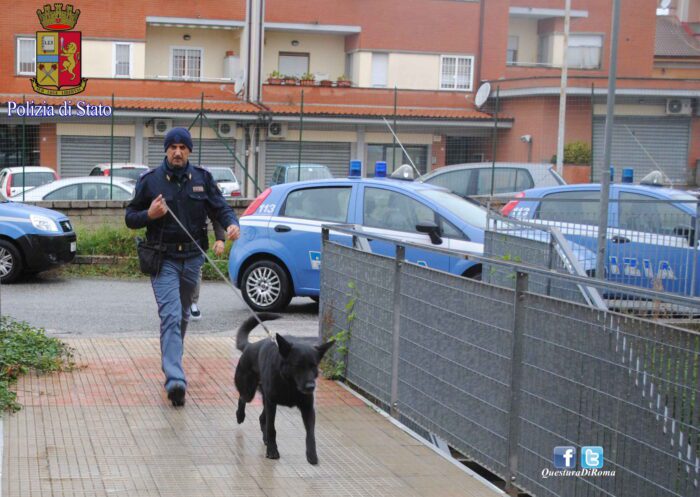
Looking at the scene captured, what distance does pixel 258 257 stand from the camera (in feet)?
44.1

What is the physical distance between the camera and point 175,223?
7.93 meters

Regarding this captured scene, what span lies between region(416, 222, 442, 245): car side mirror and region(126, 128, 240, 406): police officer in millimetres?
4518

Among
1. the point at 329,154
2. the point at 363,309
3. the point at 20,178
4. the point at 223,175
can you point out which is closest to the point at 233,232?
the point at 363,309

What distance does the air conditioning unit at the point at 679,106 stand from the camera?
123 ft

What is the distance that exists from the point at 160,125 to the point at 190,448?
3128cm

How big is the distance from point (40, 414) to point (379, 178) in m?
7.12

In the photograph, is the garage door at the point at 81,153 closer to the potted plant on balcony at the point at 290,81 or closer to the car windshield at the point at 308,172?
the potted plant on balcony at the point at 290,81

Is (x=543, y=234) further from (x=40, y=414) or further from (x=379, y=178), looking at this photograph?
(x=40, y=414)

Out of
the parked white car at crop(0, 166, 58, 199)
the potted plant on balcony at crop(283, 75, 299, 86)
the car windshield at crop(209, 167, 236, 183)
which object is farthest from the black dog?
the potted plant on balcony at crop(283, 75, 299, 86)

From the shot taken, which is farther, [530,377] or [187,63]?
[187,63]

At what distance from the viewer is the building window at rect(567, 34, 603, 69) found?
153ft

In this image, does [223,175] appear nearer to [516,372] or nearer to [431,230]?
[431,230]

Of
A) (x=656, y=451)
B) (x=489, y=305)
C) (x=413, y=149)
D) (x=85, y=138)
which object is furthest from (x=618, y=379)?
(x=85, y=138)

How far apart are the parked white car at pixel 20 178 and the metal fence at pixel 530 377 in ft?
57.5
